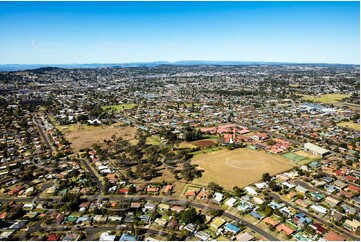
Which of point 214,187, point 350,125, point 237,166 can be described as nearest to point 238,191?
point 214,187

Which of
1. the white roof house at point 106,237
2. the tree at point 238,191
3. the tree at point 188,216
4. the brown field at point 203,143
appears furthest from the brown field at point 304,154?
the white roof house at point 106,237

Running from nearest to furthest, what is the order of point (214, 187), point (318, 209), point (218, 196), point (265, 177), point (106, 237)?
1. point (106, 237)
2. point (318, 209)
3. point (218, 196)
4. point (214, 187)
5. point (265, 177)

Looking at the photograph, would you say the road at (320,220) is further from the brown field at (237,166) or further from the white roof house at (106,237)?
the white roof house at (106,237)

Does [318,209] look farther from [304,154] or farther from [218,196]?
[304,154]

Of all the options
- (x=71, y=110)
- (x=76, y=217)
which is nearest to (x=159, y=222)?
(x=76, y=217)

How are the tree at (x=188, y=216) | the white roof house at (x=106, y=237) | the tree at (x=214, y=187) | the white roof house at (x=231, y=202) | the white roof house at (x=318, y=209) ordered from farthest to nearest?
1. the tree at (x=214, y=187)
2. the white roof house at (x=231, y=202)
3. the white roof house at (x=318, y=209)
4. the tree at (x=188, y=216)
5. the white roof house at (x=106, y=237)

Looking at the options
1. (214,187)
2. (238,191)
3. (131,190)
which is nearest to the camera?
(238,191)
